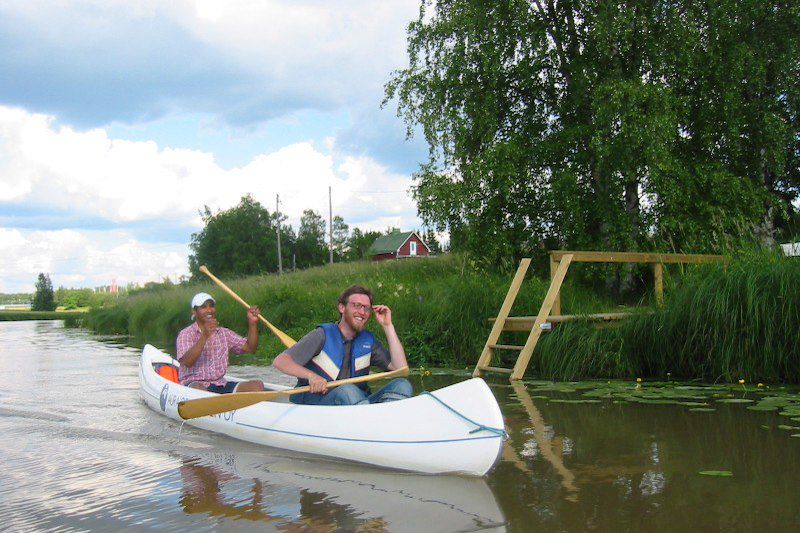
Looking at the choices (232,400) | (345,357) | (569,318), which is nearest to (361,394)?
(345,357)

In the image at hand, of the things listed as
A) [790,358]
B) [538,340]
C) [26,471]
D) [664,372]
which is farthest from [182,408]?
[790,358]

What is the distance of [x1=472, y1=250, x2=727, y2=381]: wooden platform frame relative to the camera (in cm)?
875

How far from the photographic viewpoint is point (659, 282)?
9156mm

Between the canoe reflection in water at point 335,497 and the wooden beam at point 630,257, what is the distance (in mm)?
4986

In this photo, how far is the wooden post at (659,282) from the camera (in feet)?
28.3

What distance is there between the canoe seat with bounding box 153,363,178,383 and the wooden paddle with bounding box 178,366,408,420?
192cm

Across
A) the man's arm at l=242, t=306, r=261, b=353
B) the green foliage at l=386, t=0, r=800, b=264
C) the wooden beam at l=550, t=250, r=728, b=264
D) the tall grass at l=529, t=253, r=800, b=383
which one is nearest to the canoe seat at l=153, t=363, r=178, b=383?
the man's arm at l=242, t=306, r=261, b=353

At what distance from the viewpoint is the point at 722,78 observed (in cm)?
1456

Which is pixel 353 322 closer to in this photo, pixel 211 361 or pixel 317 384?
pixel 317 384

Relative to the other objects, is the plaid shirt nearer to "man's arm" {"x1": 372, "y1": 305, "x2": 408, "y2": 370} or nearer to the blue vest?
the blue vest

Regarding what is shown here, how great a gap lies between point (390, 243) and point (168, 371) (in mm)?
55495

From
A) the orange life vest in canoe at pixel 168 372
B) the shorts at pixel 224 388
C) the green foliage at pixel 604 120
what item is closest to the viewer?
the shorts at pixel 224 388

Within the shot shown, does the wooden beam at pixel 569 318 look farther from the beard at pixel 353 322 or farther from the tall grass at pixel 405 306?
the beard at pixel 353 322

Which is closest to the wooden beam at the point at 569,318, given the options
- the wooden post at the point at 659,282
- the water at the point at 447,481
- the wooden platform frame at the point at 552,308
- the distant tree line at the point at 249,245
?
the wooden platform frame at the point at 552,308
